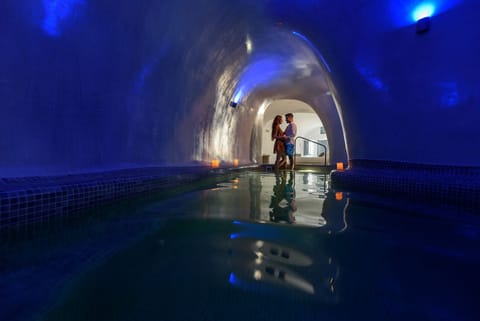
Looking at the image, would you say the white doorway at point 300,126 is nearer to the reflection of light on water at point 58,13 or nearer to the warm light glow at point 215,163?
the warm light glow at point 215,163

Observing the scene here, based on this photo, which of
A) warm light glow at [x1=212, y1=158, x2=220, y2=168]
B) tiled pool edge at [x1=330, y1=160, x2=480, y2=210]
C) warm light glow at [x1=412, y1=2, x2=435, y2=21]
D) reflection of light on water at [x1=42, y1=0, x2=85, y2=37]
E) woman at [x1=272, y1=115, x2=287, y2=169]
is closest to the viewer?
reflection of light on water at [x1=42, y1=0, x2=85, y2=37]

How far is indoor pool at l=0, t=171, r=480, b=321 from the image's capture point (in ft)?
2.75

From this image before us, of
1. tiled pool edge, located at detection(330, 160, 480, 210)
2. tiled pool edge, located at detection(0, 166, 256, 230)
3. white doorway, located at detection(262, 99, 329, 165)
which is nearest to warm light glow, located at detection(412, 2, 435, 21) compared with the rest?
tiled pool edge, located at detection(330, 160, 480, 210)

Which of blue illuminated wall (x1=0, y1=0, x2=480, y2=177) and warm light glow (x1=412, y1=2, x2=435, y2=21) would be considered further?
warm light glow (x1=412, y1=2, x2=435, y2=21)

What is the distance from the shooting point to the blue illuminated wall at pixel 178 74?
74.6 inches

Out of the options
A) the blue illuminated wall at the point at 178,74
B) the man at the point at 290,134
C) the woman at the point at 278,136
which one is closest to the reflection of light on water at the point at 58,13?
the blue illuminated wall at the point at 178,74

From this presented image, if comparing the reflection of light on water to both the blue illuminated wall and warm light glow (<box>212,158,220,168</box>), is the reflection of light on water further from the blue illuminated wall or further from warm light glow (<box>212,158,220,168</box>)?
warm light glow (<box>212,158,220,168</box>)

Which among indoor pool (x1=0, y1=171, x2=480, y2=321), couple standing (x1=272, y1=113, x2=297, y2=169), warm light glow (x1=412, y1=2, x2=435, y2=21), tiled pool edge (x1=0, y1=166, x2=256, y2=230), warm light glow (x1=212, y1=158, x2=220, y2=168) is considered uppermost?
warm light glow (x1=412, y1=2, x2=435, y2=21)

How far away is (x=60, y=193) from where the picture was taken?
2.00 meters

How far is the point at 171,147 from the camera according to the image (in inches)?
167

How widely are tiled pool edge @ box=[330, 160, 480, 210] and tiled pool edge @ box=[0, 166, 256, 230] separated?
9.19ft

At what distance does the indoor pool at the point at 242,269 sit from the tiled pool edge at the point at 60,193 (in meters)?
0.22

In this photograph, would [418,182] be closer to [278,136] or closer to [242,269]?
[242,269]

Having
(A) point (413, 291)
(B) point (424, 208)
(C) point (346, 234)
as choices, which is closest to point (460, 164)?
(B) point (424, 208)
